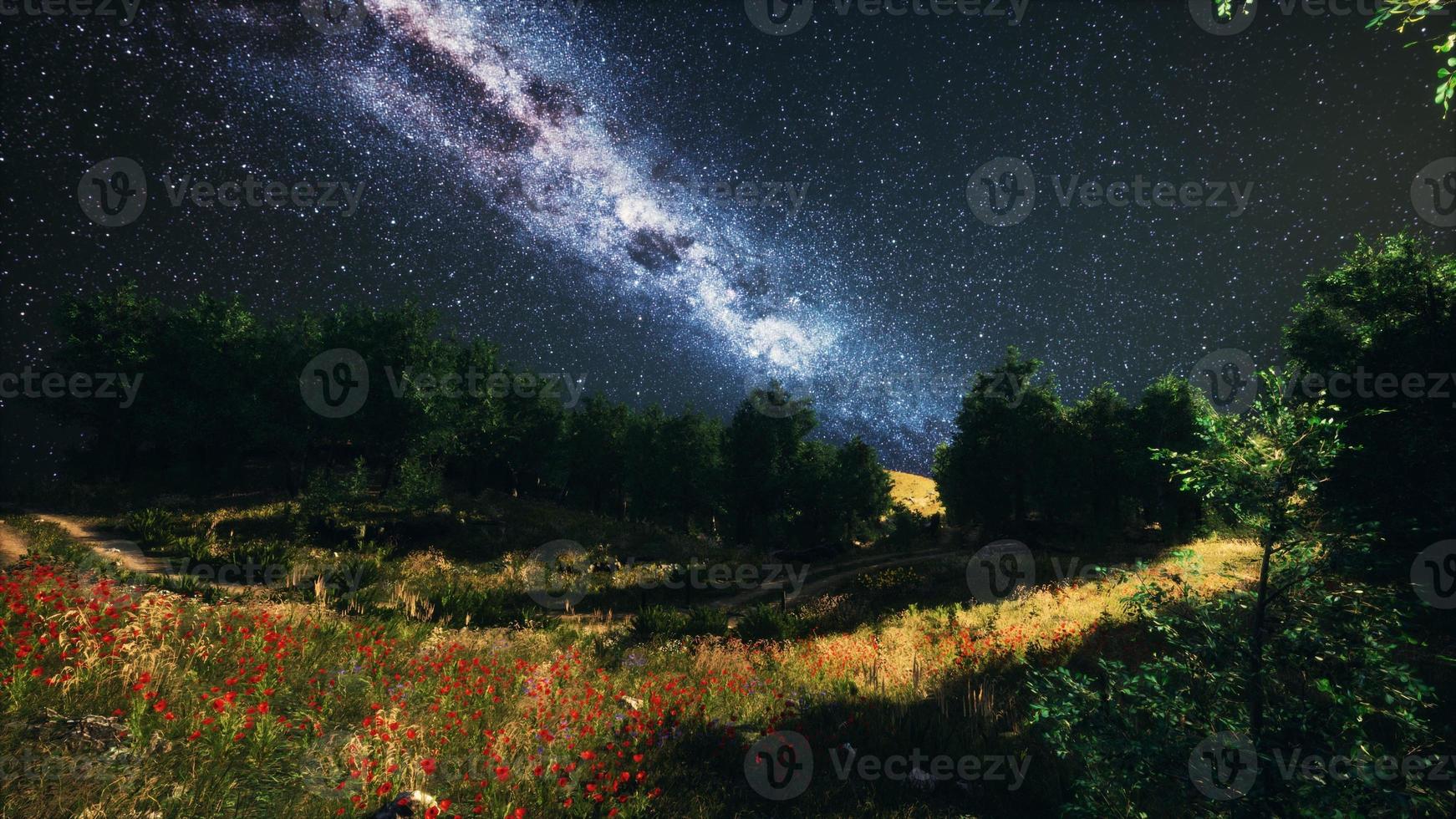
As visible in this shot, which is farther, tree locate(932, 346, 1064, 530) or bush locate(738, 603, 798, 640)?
tree locate(932, 346, 1064, 530)

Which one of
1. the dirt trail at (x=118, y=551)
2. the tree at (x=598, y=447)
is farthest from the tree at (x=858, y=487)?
the dirt trail at (x=118, y=551)

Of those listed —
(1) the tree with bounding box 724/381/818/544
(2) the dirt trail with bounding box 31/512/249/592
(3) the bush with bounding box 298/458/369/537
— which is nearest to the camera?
(2) the dirt trail with bounding box 31/512/249/592

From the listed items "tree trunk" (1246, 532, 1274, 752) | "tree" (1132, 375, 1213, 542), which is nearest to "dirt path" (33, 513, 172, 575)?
"tree trunk" (1246, 532, 1274, 752)

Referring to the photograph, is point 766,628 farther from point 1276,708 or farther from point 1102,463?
point 1102,463

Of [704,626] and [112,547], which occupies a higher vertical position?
[704,626]

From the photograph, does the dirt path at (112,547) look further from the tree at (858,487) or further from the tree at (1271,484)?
the tree at (858,487)

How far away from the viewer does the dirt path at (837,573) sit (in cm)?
2216

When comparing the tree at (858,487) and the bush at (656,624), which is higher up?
the tree at (858,487)

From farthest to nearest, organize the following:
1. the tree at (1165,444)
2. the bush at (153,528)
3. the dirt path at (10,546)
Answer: the tree at (1165,444)
the bush at (153,528)
the dirt path at (10,546)

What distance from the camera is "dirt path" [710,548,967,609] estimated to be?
72.7 feet

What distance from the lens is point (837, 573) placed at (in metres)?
28.0

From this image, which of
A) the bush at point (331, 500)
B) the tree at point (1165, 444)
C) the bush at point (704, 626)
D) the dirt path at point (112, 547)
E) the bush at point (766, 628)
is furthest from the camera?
the tree at point (1165, 444)

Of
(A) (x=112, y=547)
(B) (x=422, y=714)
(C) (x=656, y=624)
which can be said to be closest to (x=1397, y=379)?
(C) (x=656, y=624)

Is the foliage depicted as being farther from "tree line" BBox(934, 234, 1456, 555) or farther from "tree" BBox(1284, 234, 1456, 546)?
"tree" BBox(1284, 234, 1456, 546)
